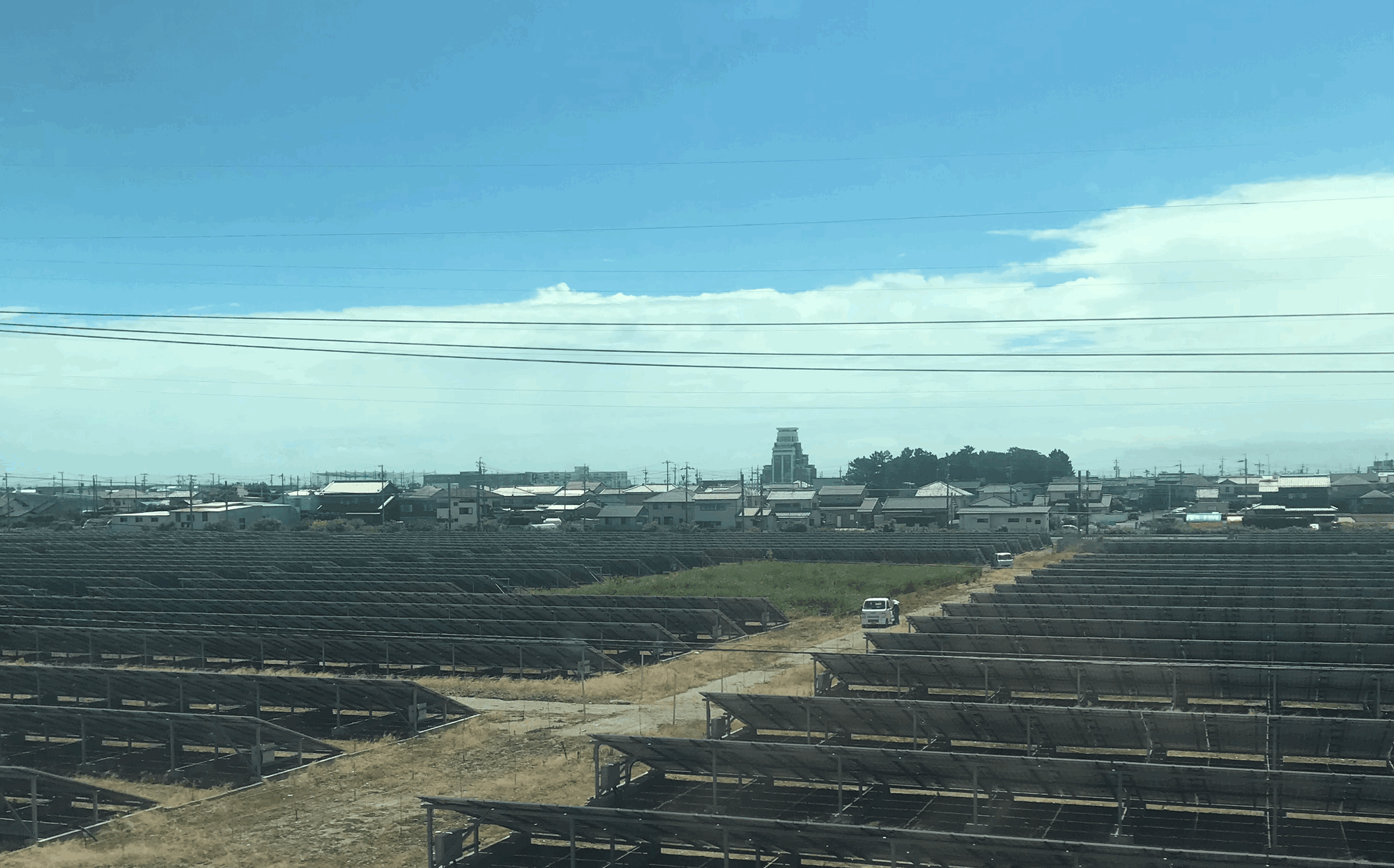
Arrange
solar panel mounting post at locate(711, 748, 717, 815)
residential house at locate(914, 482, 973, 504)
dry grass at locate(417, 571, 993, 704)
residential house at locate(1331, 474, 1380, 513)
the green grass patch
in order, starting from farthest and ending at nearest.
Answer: residential house at locate(1331, 474, 1380, 513)
residential house at locate(914, 482, 973, 504)
the green grass patch
dry grass at locate(417, 571, 993, 704)
solar panel mounting post at locate(711, 748, 717, 815)

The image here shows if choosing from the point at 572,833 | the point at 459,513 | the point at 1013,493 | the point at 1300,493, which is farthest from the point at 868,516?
the point at 572,833

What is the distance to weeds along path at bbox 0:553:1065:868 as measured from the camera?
16.8 meters

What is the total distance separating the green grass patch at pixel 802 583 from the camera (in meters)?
50.2

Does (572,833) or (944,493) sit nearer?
(572,833)

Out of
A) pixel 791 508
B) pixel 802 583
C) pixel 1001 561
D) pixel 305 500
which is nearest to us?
pixel 802 583

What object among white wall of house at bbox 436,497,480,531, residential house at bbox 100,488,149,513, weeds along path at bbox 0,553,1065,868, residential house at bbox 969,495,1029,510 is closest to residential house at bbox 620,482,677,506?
white wall of house at bbox 436,497,480,531

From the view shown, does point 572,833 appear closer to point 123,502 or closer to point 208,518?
point 208,518

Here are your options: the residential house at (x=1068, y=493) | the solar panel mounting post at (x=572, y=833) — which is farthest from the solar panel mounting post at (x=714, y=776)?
Answer: the residential house at (x=1068, y=493)

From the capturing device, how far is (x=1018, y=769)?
50.3 feet

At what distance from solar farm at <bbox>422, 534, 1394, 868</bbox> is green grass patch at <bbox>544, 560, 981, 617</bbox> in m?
20.2

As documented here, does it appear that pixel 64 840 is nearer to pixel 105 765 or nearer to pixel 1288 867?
pixel 105 765

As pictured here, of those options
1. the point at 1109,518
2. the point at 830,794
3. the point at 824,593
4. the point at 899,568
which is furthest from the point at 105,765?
the point at 1109,518

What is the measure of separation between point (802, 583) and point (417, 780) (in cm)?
3945

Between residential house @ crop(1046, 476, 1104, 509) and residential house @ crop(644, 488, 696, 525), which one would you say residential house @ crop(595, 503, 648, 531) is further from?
residential house @ crop(1046, 476, 1104, 509)
